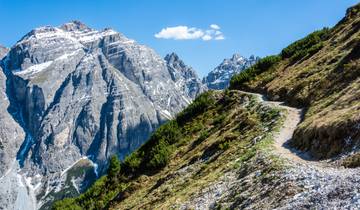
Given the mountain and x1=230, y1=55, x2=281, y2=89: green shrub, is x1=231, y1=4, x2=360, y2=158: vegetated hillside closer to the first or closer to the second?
x1=230, y1=55, x2=281, y2=89: green shrub

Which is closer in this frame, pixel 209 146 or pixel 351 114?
pixel 351 114

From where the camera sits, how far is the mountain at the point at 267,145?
27766 millimetres

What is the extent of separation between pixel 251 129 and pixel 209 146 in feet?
18.9

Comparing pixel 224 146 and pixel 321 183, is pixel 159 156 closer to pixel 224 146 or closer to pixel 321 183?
pixel 224 146

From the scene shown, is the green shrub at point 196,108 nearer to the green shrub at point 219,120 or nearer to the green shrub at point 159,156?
the green shrub at point 159,156

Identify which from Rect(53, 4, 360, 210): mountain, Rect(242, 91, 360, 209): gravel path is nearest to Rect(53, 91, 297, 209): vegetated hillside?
Rect(53, 4, 360, 210): mountain

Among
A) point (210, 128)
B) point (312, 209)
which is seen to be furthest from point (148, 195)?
point (312, 209)

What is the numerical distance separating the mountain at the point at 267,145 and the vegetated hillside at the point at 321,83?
0.43 feet

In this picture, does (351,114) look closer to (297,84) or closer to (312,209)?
(312,209)

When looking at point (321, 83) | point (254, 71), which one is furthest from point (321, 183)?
point (254, 71)

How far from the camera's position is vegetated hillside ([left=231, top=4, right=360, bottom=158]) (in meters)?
32.8

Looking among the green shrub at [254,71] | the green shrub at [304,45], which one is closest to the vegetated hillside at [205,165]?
the green shrub at [254,71]

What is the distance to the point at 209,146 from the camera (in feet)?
167

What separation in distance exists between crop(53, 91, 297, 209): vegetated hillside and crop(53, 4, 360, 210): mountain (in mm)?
140
